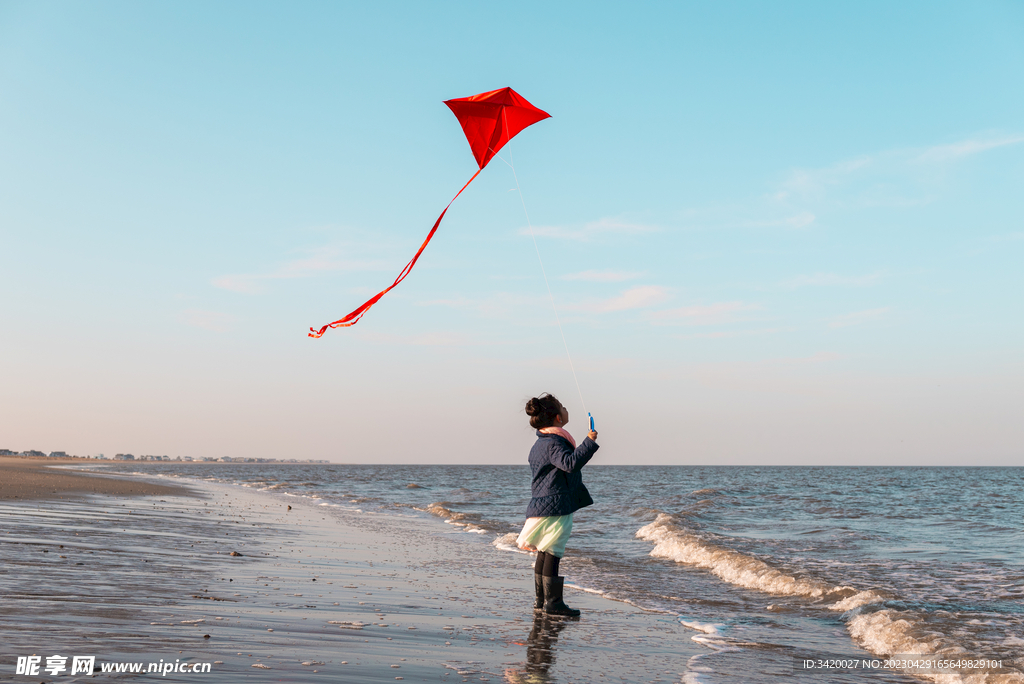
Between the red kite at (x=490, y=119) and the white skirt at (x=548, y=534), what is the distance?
2558 mm

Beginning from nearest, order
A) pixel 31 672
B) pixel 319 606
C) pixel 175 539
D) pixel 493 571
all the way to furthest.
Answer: pixel 31 672, pixel 319 606, pixel 493 571, pixel 175 539

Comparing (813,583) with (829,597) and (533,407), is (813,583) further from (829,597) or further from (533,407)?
(533,407)

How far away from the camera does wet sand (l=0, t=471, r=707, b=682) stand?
430cm

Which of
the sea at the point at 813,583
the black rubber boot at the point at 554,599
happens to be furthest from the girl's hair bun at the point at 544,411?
the sea at the point at 813,583

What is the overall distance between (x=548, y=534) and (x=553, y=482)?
0.45m

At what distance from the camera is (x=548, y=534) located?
6.21 m

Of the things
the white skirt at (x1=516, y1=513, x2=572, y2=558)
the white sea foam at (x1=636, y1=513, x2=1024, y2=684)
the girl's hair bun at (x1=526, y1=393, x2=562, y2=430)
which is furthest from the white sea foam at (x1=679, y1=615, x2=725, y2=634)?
the girl's hair bun at (x1=526, y1=393, x2=562, y2=430)

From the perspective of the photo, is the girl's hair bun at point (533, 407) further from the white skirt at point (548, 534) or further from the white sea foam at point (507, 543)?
the white sea foam at point (507, 543)

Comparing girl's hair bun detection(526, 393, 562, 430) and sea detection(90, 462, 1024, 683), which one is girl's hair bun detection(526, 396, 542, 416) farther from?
sea detection(90, 462, 1024, 683)

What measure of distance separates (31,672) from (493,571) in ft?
20.9

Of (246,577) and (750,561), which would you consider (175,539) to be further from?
(750,561)

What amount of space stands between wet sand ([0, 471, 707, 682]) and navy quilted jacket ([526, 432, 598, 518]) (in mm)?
953

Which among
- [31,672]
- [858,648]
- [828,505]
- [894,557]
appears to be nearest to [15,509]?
[31,672]

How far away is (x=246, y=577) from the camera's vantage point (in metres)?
7.29
